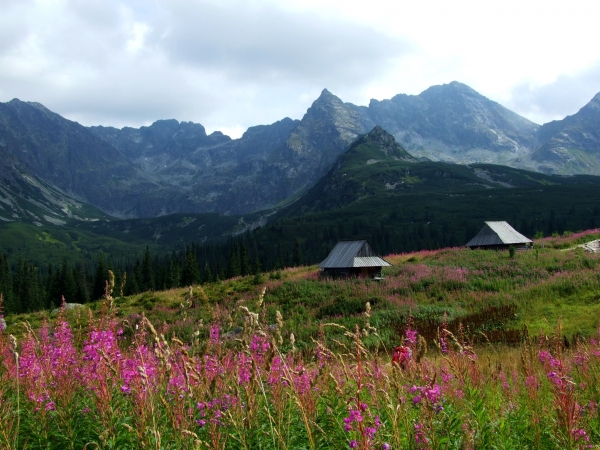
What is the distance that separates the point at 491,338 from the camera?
16.6 metres

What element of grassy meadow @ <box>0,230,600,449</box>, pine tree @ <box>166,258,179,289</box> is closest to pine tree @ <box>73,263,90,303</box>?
pine tree @ <box>166,258,179,289</box>

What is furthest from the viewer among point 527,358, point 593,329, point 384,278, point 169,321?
point 384,278

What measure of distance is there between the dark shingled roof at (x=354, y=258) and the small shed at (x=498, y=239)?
47.7 ft

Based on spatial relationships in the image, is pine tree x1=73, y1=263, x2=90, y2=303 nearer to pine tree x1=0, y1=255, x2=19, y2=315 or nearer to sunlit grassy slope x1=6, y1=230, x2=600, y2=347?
pine tree x1=0, y1=255, x2=19, y2=315

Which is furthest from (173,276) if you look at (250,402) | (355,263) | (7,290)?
(250,402)

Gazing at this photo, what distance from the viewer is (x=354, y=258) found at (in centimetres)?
3506

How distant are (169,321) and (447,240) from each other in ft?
415

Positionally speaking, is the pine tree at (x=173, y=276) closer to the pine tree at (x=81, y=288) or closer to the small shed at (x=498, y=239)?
the pine tree at (x=81, y=288)

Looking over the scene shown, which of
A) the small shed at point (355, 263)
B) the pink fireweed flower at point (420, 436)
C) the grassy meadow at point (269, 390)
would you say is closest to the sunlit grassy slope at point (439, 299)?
the small shed at point (355, 263)

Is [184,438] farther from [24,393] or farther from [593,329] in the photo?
[593,329]

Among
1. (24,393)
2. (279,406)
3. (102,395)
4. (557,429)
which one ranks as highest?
(102,395)

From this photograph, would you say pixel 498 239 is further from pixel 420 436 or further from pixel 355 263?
pixel 420 436

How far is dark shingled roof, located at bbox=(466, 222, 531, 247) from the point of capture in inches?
1709

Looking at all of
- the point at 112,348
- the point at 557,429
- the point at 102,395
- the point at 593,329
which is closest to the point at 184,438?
the point at 102,395
